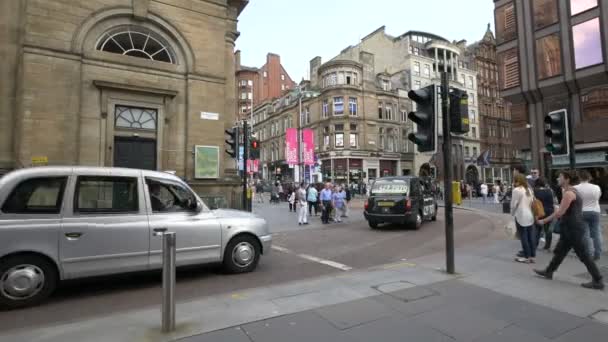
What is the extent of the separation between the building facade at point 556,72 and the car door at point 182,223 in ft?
66.8

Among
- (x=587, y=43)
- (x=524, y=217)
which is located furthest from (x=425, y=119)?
(x=587, y=43)

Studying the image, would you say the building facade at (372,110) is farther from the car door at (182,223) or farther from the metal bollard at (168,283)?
the metal bollard at (168,283)

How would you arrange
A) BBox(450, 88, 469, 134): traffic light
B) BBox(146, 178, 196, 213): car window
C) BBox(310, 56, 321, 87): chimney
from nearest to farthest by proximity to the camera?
BBox(146, 178, 196, 213): car window, BBox(450, 88, 469, 134): traffic light, BBox(310, 56, 321, 87): chimney

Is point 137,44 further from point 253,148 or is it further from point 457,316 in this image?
point 457,316

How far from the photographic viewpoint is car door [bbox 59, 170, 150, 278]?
4770mm

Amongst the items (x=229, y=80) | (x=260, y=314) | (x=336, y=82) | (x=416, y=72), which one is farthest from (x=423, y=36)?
(x=260, y=314)

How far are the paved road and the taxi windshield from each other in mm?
1598

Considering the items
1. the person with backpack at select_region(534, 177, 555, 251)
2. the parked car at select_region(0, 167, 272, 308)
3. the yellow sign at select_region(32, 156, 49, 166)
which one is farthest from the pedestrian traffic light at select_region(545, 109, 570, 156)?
the yellow sign at select_region(32, 156, 49, 166)

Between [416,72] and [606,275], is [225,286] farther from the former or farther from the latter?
[416,72]

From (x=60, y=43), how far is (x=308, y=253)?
12197mm

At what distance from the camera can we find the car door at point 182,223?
536 centimetres

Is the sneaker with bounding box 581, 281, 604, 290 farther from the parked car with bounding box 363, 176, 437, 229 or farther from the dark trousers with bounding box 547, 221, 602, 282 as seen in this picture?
the parked car with bounding box 363, 176, 437, 229

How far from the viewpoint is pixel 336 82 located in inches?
1702

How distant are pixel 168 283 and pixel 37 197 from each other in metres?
2.72
